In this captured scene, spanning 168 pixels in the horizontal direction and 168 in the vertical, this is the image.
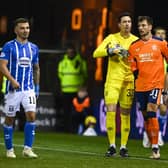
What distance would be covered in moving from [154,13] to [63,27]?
2749 mm

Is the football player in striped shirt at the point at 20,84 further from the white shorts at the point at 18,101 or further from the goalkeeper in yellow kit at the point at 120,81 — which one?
the goalkeeper in yellow kit at the point at 120,81

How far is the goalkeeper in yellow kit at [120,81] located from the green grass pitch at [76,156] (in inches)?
18.0

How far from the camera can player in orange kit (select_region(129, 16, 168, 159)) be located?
13523 mm

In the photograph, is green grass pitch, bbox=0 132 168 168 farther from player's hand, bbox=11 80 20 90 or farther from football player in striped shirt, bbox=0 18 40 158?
player's hand, bbox=11 80 20 90

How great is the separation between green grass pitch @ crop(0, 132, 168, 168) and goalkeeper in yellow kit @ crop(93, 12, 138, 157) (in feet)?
1.50

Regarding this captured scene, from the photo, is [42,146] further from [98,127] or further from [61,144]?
[98,127]

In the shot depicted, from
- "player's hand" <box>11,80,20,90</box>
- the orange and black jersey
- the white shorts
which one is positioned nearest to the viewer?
"player's hand" <box>11,80,20,90</box>

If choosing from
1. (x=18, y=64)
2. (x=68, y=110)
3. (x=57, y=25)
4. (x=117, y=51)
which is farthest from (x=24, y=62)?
(x=57, y=25)

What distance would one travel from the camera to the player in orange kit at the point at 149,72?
13.5m

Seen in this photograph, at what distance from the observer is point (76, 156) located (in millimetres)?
13836

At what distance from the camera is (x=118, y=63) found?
14.4 m

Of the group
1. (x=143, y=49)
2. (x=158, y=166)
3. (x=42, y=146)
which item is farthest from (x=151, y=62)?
(x=42, y=146)

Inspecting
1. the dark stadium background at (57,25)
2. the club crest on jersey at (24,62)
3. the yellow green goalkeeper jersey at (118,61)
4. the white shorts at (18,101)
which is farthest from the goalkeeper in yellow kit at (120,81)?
the dark stadium background at (57,25)

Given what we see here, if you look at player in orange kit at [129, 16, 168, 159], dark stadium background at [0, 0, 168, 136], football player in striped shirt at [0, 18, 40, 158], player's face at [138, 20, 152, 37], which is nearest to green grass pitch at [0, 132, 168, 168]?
football player in striped shirt at [0, 18, 40, 158]
